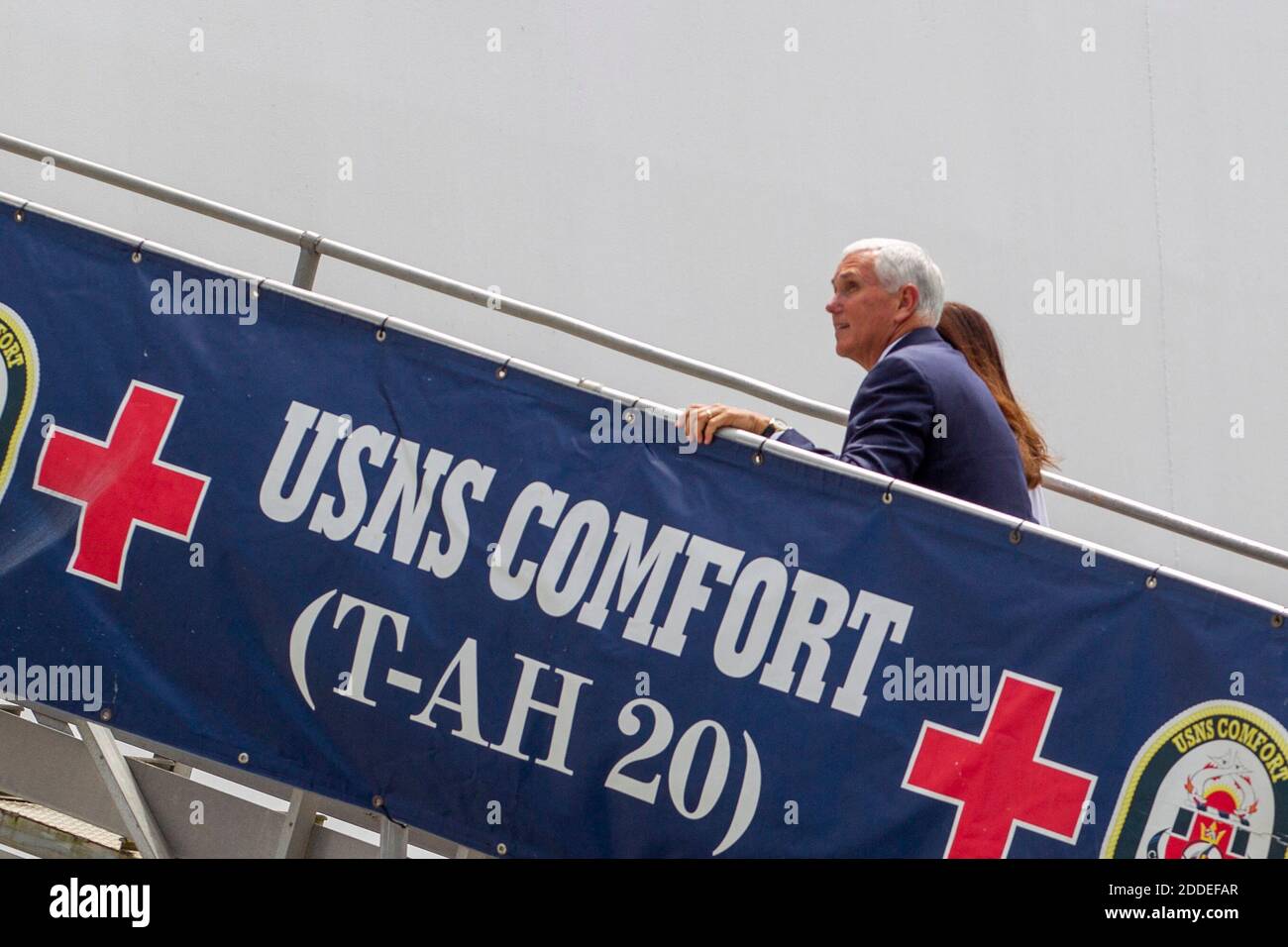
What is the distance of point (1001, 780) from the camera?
279cm

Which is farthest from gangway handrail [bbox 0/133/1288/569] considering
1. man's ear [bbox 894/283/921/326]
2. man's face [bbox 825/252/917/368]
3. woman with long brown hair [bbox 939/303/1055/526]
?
man's ear [bbox 894/283/921/326]

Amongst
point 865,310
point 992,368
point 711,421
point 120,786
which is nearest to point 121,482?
point 120,786

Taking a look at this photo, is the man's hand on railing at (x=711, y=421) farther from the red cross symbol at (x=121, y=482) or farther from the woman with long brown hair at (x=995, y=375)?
the red cross symbol at (x=121, y=482)

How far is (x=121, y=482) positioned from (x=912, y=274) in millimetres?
1826

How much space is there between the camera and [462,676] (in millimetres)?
2852

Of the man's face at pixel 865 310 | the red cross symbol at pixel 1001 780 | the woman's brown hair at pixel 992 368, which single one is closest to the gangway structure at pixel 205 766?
the woman's brown hair at pixel 992 368

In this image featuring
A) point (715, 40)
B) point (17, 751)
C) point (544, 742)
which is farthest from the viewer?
point (715, 40)

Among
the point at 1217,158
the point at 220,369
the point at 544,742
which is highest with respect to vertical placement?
the point at 1217,158
